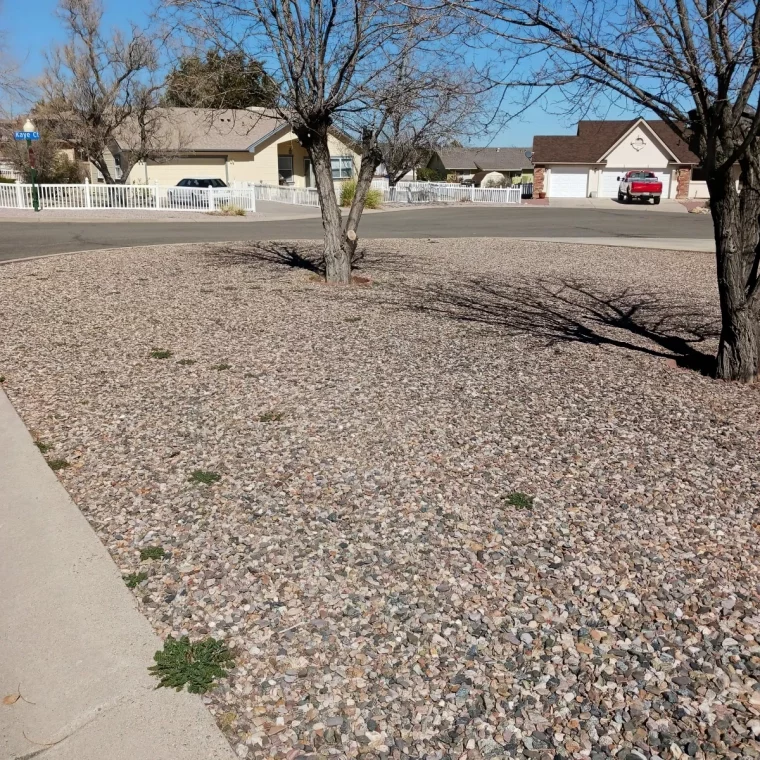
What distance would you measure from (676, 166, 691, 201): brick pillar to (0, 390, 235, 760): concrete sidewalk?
52.2 m

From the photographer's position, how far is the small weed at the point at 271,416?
6113 millimetres

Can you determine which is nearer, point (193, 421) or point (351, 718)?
point (351, 718)

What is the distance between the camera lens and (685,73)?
21.2 ft

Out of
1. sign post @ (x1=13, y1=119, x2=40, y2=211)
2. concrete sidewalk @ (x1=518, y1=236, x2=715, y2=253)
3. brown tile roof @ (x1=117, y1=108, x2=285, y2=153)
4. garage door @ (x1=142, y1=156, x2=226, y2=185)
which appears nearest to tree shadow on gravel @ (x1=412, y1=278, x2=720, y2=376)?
concrete sidewalk @ (x1=518, y1=236, x2=715, y2=253)

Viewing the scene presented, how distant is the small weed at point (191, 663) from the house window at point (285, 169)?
148 ft

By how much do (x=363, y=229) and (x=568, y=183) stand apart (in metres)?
30.9

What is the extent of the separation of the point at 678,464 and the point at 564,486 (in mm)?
983

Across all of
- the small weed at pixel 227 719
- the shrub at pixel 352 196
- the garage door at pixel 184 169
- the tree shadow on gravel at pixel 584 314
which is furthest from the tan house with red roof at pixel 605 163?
the small weed at pixel 227 719

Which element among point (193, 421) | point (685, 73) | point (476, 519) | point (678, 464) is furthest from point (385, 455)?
point (685, 73)

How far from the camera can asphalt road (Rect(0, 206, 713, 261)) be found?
1875cm

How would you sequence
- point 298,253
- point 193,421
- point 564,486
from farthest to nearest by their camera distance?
point 298,253
point 193,421
point 564,486

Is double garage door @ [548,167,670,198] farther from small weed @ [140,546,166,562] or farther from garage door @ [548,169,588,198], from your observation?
small weed @ [140,546,166,562]

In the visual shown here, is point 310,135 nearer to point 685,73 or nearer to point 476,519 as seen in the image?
point 685,73

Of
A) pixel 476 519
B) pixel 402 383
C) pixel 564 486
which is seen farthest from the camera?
pixel 402 383
